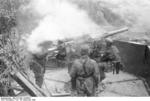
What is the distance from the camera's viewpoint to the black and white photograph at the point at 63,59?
499 cm

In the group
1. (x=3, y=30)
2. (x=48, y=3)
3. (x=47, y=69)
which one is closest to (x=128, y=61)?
(x=47, y=69)

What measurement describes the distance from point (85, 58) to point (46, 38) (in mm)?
2436

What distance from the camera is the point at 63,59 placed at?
10055 mm

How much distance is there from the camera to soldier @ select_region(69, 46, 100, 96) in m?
5.62

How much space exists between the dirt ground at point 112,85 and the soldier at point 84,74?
197 cm

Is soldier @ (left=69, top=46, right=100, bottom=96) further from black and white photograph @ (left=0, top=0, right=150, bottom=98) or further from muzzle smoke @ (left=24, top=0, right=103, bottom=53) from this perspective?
muzzle smoke @ (left=24, top=0, right=103, bottom=53)

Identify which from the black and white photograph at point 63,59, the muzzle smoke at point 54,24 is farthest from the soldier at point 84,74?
the muzzle smoke at point 54,24

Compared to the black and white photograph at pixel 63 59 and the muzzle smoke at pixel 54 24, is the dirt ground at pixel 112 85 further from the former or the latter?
the muzzle smoke at pixel 54 24

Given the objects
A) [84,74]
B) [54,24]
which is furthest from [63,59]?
[84,74]

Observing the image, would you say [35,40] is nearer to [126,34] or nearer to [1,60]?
[1,60]

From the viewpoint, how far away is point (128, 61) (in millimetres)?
9656

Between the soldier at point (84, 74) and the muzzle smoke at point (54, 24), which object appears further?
the muzzle smoke at point (54, 24)

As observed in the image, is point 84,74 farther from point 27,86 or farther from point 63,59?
point 63,59

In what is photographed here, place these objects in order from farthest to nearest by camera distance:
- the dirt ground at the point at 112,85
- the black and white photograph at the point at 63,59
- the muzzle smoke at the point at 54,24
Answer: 1. the dirt ground at the point at 112,85
2. the muzzle smoke at the point at 54,24
3. the black and white photograph at the point at 63,59
